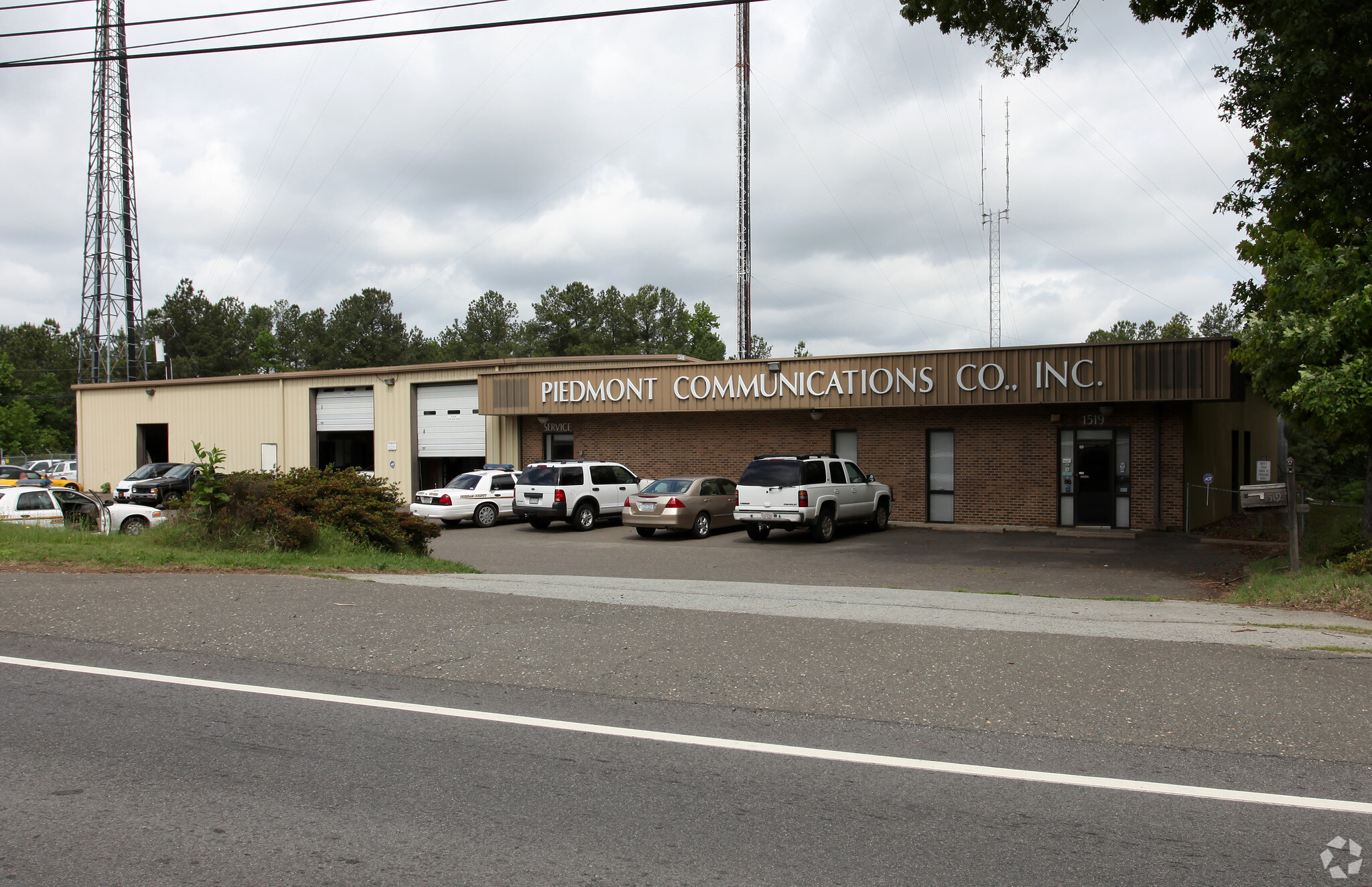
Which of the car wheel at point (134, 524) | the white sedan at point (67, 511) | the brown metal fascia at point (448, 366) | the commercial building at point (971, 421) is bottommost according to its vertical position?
the car wheel at point (134, 524)

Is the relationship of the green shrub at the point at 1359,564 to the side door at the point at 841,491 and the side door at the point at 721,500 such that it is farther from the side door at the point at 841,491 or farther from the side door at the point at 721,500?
the side door at the point at 721,500

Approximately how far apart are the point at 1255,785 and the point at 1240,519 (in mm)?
25638

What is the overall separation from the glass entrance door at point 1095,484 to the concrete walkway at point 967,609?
12729mm

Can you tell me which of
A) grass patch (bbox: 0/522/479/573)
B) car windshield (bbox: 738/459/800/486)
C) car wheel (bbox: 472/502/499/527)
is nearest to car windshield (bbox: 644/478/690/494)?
car windshield (bbox: 738/459/800/486)

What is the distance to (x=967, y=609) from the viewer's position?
1014cm

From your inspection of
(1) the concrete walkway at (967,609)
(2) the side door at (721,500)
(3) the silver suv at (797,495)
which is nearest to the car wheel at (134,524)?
(1) the concrete walkway at (967,609)

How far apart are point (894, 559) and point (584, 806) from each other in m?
14.1

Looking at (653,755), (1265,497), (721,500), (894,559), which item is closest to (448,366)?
(721,500)

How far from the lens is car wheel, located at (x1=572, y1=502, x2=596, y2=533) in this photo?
25.0 m

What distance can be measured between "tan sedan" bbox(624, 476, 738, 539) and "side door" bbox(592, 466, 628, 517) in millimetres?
2511

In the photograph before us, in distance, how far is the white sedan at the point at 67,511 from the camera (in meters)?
18.1

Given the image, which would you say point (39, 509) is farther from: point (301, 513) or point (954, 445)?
point (954, 445)

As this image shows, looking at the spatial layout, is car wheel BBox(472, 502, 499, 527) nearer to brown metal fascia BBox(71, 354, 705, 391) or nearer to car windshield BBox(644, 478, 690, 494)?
brown metal fascia BBox(71, 354, 705, 391)

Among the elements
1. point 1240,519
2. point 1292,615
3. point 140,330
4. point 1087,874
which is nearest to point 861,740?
point 1087,874
